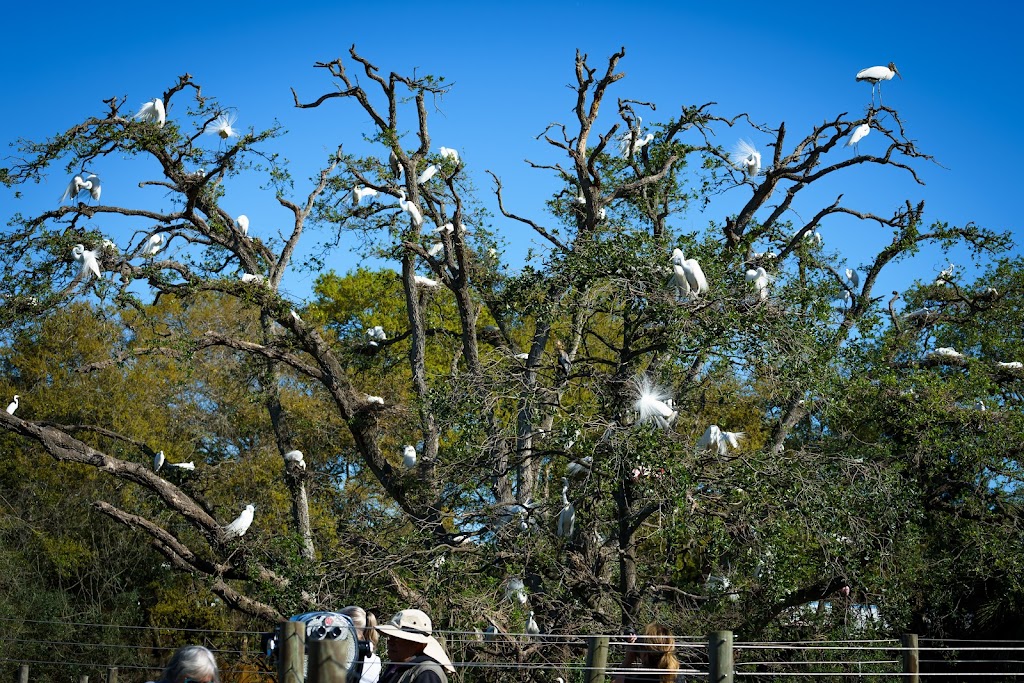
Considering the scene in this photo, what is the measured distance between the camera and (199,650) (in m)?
3.37

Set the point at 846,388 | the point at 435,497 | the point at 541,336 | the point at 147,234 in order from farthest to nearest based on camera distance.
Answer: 1. the point at 147,234
2. the point at 541,336
3. the point at 435,497
4. the point at 846,388

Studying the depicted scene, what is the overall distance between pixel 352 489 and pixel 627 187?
301 inches

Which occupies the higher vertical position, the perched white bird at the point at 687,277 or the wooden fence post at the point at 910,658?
the perched white bird at the point at 687,277

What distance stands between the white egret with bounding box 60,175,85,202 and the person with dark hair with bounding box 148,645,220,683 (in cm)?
968

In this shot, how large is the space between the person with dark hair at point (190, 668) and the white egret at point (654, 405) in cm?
517

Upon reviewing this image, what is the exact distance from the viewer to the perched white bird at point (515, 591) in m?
8.52

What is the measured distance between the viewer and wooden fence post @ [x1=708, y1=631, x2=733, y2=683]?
16.0ft

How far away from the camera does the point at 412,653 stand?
413 cm

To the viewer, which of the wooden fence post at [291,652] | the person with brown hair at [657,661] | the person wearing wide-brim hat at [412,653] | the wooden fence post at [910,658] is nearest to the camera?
the person wearing wide-brim hat at [412,653]

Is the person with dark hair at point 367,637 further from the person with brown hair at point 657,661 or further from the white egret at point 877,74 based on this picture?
the white egret at point 877,74

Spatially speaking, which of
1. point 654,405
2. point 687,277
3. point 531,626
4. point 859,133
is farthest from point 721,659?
point 859,133

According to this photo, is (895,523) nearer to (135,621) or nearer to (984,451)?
(984,451)

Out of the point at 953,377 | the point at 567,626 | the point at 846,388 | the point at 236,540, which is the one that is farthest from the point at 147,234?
the point at 953,377

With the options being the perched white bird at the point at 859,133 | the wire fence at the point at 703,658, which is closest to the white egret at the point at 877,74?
the perched white bird at the point at 859,133
